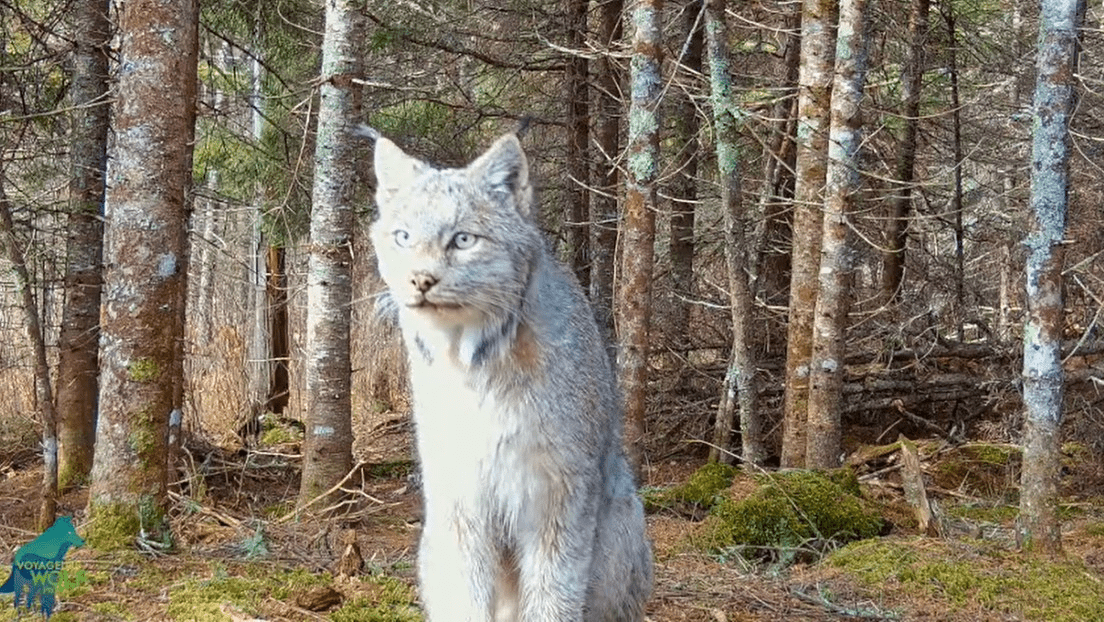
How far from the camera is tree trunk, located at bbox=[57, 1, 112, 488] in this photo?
9125 mm

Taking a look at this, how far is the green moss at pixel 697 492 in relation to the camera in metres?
8.62

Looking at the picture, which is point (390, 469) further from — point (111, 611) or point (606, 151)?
point (111, 611)

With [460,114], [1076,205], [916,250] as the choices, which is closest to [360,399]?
[460,114]

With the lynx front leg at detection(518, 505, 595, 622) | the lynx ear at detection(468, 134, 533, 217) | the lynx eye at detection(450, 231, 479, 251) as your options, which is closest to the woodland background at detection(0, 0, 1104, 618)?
the lynx front leg at detection(518, 505, 595, 622)

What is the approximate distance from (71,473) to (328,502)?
8.24ft

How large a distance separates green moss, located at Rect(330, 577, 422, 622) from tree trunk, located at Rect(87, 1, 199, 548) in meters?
1.28

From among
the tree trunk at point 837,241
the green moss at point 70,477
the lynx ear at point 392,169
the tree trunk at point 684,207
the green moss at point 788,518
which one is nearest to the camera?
the lynx ear at point 392,169

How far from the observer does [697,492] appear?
28.5ft

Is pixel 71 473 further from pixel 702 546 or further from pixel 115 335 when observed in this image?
pixel 702 546

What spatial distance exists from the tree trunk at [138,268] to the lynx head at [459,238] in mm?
1698

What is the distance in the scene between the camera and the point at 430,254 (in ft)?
12.3

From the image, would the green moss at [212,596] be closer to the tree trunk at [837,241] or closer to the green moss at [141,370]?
the green moss at [141,370]

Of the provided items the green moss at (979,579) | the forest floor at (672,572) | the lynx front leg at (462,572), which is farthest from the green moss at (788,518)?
the lynx front leg at (462,572)

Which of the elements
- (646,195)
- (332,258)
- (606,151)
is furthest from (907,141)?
(332,258)
